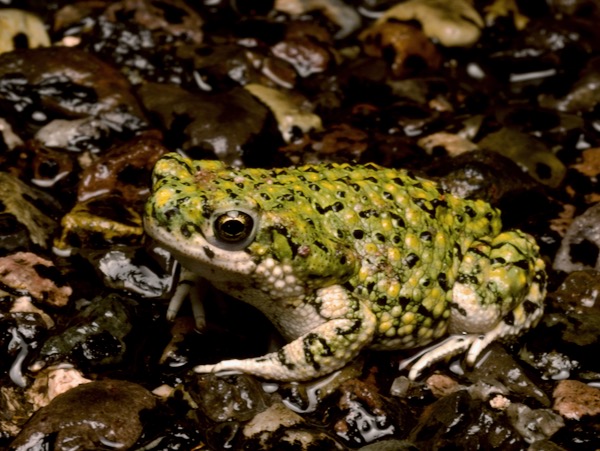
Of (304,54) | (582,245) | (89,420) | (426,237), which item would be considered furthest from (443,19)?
(89,420)

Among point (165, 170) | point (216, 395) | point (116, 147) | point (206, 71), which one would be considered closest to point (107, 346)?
point (216, 395)

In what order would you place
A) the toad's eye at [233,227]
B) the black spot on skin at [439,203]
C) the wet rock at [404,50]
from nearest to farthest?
the toad's eye at [233,227] → the black spot on skin at [439,203] → the wet rock at [404,50]

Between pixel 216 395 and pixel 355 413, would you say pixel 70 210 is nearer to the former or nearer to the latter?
pixel 216 395

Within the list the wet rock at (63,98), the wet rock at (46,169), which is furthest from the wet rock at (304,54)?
the wet rock at (46,169)

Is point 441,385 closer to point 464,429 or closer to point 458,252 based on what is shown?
point 464,429

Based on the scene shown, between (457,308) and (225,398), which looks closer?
(225,398)

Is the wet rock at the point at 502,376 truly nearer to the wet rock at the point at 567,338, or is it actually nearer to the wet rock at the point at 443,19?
the wet rock at the point at 567,338

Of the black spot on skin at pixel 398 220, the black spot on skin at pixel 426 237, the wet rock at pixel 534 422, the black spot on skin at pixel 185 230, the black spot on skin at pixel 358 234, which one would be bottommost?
the wet rock at pixel 534 422

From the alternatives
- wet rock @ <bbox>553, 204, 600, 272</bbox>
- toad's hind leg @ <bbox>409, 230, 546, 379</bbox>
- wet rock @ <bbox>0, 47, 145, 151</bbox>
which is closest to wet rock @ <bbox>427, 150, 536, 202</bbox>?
wet rock @ <bbox>553, 204, 600, 272</bbox>
